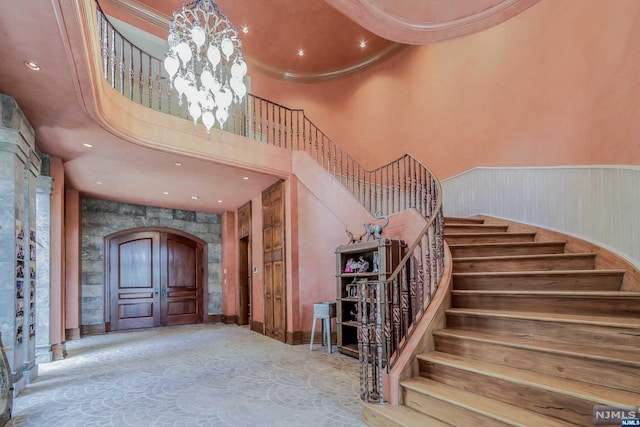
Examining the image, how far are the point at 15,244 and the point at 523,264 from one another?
5.60 metres

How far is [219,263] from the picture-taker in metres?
10.1

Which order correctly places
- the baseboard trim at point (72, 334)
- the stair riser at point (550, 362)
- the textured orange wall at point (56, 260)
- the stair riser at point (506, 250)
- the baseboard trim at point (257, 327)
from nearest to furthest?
the stair riser at point (550, 362), the stair riser at point (506, 250), the textured orange wall at point (56, 260), the baseboard trim at point (72, 334), the baseboard trim at point (257, 327)

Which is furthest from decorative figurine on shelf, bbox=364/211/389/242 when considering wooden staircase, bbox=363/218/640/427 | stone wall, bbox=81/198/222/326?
stone wall, bbox=81/198/222/326

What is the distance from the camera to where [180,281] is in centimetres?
956

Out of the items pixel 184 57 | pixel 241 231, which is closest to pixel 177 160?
pixel 184 57

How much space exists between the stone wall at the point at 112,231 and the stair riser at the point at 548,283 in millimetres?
7708

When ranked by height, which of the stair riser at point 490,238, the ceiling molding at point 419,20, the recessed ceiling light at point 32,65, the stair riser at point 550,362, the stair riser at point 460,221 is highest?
the recessed ceiling light at point 32,65

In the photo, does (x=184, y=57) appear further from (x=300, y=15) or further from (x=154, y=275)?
(x=154, y=275)

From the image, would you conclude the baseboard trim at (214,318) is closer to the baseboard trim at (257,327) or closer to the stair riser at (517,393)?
the baseboard trim at (257,327)

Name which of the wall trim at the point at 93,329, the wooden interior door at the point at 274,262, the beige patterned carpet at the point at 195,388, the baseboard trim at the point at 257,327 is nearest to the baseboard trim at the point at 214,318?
the baseboard trim at the point at 257,327

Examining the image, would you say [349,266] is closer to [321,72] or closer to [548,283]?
[548,283]

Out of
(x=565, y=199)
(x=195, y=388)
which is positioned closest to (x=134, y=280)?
(x=195, y=388)

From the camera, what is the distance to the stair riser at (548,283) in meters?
3.30

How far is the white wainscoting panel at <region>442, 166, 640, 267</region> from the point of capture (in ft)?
12.0
